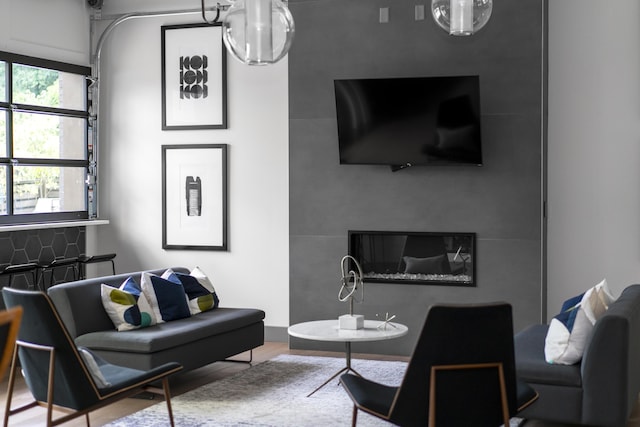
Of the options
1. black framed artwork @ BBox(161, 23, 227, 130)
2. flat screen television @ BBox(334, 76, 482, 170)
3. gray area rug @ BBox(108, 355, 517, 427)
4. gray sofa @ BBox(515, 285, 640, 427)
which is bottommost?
gray area rug @ BBox(108, 355, 517, 427)

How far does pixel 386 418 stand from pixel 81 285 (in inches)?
104

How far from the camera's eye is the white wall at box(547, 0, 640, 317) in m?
6.75

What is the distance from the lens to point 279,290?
768 cm

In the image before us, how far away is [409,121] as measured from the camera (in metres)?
6.79

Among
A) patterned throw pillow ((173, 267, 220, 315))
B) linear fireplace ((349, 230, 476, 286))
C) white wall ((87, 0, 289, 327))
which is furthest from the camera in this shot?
white wall ((87, 0, 289, 327))

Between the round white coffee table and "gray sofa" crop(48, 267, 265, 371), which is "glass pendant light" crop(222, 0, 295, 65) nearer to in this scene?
the round white coffee table

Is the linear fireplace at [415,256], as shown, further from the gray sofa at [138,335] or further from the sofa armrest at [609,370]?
the sofa armrest at [609,370]

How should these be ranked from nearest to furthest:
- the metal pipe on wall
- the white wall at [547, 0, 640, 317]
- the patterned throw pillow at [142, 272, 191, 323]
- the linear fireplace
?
the patterned throw pillow at [142, 272, 191, 323] < the white wall at [547, 0, 640, 317] < the linear fireplace < the metal pipe on wall

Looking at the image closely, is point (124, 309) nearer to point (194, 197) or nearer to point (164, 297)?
point (164, 297)

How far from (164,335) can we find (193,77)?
3.18 metres

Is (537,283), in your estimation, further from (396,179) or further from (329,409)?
(329,409)

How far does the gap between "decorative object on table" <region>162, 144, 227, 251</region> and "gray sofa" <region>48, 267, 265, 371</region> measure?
180cm

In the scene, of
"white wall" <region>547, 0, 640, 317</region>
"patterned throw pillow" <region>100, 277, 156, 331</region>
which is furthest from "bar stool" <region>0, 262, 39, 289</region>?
"white wall" <region>547, 0, 640, 317</region>

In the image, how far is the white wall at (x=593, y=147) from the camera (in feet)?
22.1
